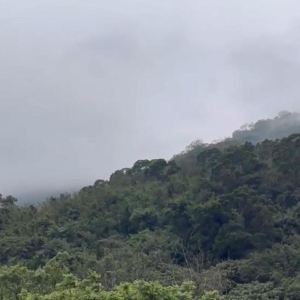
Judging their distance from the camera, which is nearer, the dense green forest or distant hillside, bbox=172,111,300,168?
the dense green forest

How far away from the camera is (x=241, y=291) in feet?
79.3

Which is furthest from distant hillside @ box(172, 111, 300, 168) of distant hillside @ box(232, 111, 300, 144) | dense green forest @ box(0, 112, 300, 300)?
dense green forest @ box(0, 112, 300, 300)

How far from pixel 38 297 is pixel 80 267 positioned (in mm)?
13083

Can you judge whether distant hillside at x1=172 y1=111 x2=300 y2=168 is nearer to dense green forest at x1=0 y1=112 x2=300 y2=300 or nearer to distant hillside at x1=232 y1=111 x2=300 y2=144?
distant hillside at x1=232 y1=111 x2=300 y2=144

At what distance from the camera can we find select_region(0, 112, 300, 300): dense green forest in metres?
23.6

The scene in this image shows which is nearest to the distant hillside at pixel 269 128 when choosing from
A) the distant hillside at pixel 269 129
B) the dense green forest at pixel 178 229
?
the distant hillside at pixel 269 129

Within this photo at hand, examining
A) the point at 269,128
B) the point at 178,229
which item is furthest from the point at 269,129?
the point at 178,229

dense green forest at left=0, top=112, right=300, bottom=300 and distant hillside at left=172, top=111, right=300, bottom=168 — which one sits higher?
distant hillside at left=172, top=111, right=300, bottom=168

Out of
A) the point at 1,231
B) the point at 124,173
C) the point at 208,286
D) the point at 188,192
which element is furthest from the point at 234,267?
the point at 124,173

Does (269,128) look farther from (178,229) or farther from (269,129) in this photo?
(178,229)

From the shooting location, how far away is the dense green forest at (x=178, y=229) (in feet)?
77.6

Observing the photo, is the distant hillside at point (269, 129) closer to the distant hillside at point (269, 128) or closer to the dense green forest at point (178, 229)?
the distant hillside at point (269, 128)

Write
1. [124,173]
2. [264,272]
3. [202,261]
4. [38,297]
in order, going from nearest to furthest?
[38,297] → [264,272] → [202,261] → [124,173]

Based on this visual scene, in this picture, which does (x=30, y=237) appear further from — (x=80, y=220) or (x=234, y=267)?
(x=234, y=267)
